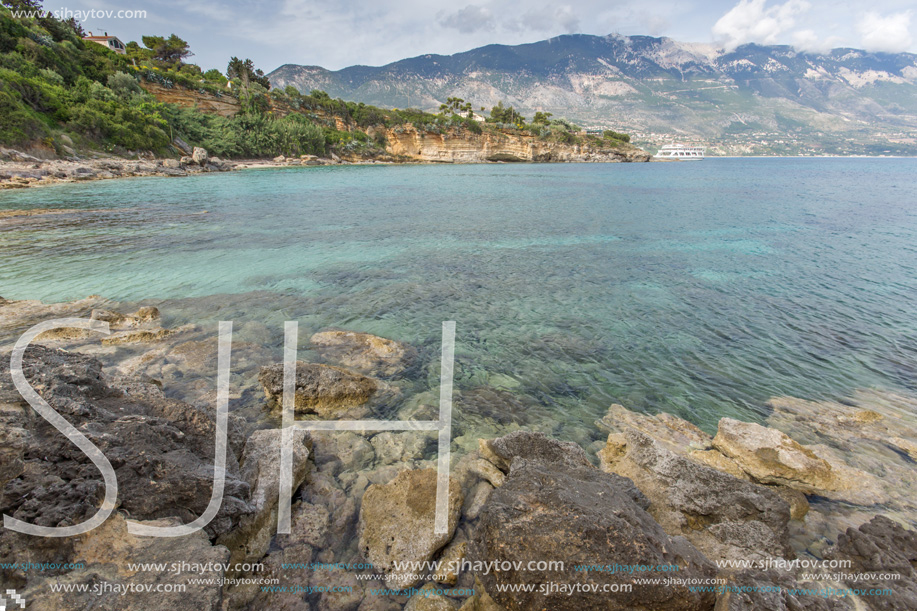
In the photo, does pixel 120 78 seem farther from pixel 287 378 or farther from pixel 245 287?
pixel 287 378

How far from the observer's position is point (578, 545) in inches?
126

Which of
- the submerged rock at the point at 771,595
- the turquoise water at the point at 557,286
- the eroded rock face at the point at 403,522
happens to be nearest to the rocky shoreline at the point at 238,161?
the turquoise water at the point at 557,286

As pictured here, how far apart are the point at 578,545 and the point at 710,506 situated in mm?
2499

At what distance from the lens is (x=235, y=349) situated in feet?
27.3

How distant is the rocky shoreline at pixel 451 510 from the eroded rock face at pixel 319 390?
48mm

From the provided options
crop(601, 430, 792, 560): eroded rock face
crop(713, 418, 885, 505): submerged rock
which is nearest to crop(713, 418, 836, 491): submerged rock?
crop(713, 418, 885, 505): submerged rock

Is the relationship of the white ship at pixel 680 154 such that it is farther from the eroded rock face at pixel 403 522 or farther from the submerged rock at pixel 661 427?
the eroded rock face at pixel 403 522

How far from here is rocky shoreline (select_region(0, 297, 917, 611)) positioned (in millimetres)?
2939

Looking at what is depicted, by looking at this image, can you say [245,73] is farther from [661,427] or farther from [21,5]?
[661,427]

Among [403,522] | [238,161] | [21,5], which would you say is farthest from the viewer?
[238,161]

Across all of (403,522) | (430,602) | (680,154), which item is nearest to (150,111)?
(403,522)

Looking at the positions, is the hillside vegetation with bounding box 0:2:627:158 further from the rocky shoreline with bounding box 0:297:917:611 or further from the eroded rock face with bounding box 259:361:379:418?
the rocky shoreline with bounding box 0:297:917:611

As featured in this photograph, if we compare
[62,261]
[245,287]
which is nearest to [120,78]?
[62,261]

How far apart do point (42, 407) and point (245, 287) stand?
9417 mm
